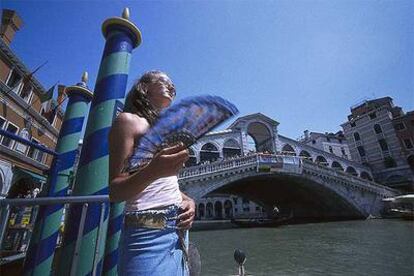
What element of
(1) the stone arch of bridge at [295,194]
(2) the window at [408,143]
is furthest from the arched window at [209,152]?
(2) the window at [408,143]

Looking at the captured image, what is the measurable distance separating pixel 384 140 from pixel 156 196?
3594 centimetres

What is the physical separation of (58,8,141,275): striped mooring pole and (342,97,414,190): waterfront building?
33.5 metres

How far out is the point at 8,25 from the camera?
11719 mm

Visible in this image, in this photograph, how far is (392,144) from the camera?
93.9ft

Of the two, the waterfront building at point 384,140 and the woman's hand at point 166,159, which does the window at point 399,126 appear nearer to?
the waterfront building at point 384,140

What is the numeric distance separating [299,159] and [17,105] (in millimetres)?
18509

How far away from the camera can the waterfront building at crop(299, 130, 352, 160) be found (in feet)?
126

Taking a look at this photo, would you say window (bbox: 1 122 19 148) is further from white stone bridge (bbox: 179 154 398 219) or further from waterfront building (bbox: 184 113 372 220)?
waterfront building (bbox: 184 113 372 220)

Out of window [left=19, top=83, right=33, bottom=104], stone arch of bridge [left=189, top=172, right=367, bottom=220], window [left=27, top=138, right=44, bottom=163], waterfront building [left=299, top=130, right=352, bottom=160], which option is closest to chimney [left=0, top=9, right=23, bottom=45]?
window [left=19, top=83, right=33, bottom=104]

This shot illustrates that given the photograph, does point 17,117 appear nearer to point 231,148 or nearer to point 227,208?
point 231,148

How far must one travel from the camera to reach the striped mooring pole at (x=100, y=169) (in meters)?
1.86

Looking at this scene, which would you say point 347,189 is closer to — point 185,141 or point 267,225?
point 267,225

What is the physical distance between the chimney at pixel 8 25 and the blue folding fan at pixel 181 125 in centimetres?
1499

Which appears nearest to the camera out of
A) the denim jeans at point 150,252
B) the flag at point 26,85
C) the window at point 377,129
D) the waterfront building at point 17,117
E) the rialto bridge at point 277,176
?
the denim jeans at point 150,252
